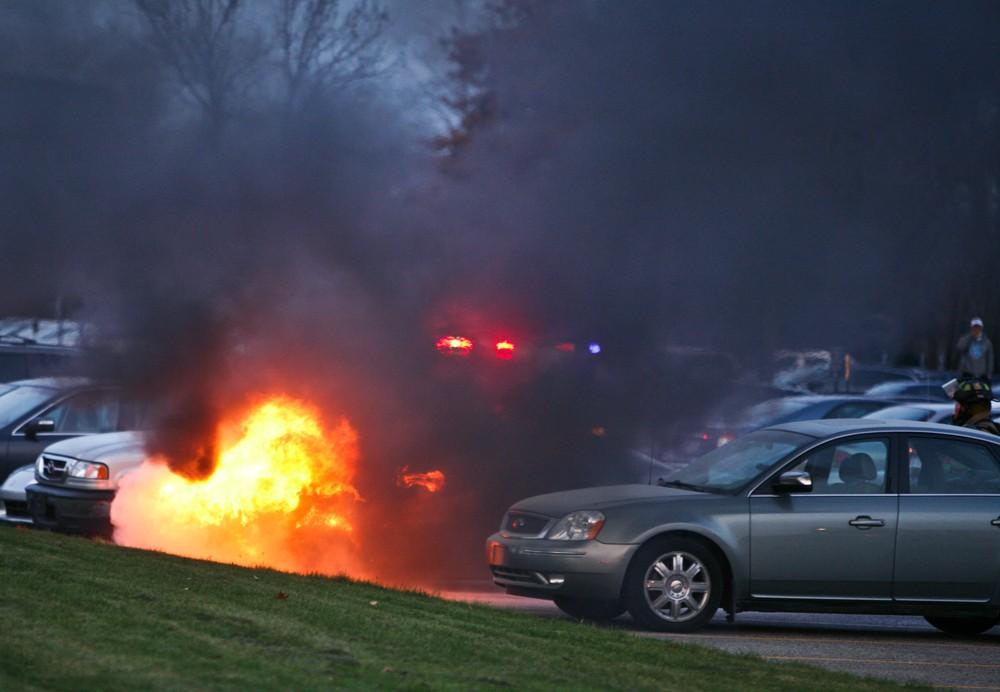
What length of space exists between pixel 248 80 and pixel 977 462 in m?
5.81

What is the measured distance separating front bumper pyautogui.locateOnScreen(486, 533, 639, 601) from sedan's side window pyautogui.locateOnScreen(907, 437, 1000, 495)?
6.91ft

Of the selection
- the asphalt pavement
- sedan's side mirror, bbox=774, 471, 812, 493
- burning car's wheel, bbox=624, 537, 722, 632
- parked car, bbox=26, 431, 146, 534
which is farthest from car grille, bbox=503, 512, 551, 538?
parked car, bbox=26, 431, 146, 534

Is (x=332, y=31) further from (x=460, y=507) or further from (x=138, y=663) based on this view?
(x=138, y=663)

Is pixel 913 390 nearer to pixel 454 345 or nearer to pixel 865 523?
pixel 454 345

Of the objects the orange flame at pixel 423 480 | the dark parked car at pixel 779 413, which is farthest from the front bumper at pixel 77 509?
the dark parked car at pixel 779 413

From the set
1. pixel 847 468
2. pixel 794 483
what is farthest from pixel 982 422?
pixel 794 483

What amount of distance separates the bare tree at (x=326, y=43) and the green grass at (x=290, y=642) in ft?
12.2

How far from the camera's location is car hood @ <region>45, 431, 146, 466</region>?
13.4m

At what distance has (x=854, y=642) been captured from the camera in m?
9.84

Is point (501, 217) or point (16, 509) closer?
point (501, 217)

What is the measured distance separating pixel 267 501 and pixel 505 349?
2.72 meters

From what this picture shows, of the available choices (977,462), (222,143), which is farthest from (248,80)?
(977,462)

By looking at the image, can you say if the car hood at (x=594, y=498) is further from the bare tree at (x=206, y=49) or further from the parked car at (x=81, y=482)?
the parked car at (x=81, y=482)

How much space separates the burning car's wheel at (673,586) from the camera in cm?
964
